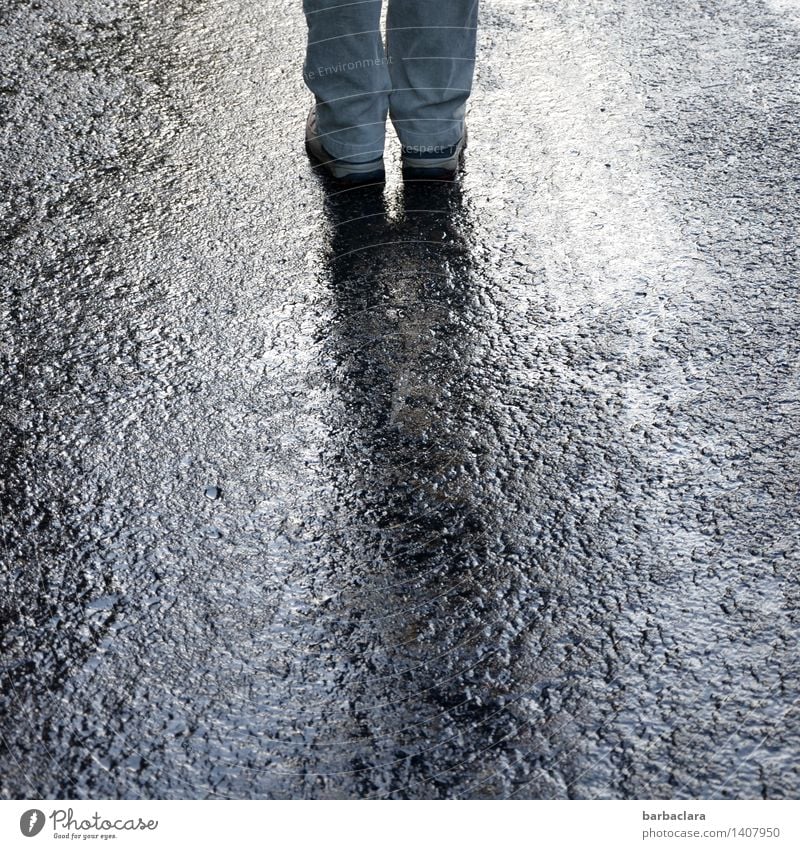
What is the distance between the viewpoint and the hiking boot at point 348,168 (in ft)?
8.55

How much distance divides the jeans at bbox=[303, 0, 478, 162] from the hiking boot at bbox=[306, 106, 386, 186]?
0.02m

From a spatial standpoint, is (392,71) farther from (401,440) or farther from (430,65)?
(401,440)

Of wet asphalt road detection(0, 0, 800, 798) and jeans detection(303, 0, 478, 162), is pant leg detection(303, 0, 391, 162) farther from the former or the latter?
wet asphalt road detection(0, 0, 800, 798)

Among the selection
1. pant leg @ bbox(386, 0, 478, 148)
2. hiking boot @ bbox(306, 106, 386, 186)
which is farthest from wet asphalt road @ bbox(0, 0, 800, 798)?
pant leg @ bbox(386, 0, 478, 148)

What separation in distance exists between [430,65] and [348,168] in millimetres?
331

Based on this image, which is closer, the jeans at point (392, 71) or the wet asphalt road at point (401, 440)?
the wet asphalt road at point (401, 440)

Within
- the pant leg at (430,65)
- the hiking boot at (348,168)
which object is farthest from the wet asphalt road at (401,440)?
the pant leg at (430,65)

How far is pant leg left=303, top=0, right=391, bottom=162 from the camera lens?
8.26 ft

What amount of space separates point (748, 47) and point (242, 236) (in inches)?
69.8

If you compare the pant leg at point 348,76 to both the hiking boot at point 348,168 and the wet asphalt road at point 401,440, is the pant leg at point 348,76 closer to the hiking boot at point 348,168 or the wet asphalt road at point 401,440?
the hiking boot at point 348,168

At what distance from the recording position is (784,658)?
158 cm

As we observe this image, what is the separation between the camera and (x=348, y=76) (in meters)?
2.56

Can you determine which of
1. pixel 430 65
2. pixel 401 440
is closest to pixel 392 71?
pixel 430 65
